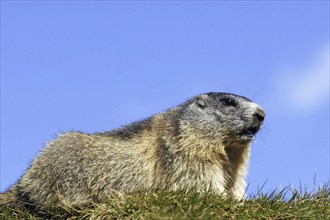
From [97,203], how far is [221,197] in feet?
7.76

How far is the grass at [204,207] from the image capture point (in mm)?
8898

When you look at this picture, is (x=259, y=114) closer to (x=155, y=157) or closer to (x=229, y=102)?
(x=229, y=102)

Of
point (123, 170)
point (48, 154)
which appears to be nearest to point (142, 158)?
point (123, 170)

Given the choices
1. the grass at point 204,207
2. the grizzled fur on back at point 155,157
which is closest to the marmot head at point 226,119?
the grizzled fur on back at point 155,157

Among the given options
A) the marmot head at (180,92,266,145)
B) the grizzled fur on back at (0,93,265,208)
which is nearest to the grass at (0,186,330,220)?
the grizzled fur on back at (0,93,265,208)

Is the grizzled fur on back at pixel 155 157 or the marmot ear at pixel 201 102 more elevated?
the marmot ear at pixel 201 102

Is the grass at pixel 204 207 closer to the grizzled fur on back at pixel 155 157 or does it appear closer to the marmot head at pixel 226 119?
the grizzled fur on back at pixel 155 157

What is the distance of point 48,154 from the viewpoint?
1194cm

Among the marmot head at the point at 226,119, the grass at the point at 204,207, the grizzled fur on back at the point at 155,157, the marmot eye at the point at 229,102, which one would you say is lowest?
the grass at the point at 204,207

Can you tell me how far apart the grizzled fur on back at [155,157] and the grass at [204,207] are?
2.39ft

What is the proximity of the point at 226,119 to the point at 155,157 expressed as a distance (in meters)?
1.55

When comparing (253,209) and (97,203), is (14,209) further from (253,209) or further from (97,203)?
(253,209)

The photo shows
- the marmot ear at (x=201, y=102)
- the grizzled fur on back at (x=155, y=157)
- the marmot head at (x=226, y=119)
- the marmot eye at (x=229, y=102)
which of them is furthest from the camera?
the marmot ear at (x=201, y=102)

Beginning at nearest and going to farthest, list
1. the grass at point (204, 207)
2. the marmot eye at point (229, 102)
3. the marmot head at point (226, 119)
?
1. the grass at point (204, 207)
2. the marmot head at point (226, 119)
3. the marmot eye at point (229, 102)
